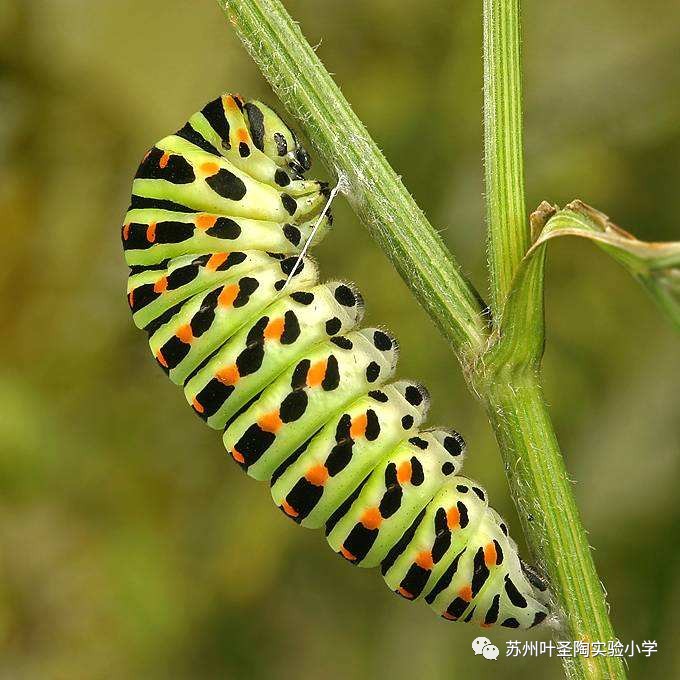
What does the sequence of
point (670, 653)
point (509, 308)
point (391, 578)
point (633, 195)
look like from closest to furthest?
point (509, 308), point (391, 578), point (670, 653), point (633, 195)

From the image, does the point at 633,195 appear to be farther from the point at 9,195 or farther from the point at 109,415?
the point at 9,195

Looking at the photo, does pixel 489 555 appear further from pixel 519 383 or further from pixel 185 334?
pixel 185 334

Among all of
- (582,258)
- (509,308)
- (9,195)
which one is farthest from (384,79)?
(509,308)

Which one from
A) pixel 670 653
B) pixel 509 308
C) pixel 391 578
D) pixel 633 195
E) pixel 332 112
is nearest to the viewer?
pixel 509 308

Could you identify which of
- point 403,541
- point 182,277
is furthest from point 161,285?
point 403,541

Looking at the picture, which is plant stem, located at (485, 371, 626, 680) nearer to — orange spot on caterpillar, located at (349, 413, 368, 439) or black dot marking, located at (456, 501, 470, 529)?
black dot marking, located at (456, 501, 470, 529)

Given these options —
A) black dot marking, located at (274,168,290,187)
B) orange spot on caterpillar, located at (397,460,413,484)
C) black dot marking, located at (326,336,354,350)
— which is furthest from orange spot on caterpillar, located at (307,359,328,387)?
black dot marking, located at (274,168,290,187)

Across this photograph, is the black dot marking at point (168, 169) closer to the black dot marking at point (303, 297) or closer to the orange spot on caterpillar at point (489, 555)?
the black dot marking at point (303, 297)
